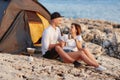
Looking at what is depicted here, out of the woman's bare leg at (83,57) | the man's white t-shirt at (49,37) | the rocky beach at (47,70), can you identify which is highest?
the man's white t-shirt at (49,37)

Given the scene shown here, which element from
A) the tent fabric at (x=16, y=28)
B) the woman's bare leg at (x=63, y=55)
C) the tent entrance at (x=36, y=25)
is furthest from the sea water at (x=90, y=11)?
the woman's bare leg at (x=63, y=55)

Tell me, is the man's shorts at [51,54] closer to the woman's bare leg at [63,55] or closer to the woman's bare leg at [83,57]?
the woman's bare leg at [63,55]

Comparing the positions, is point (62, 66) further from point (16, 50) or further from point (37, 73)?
point (16, 50)

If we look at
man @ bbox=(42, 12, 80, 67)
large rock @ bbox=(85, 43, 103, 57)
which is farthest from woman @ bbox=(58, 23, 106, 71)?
large rock @ bbox=(85, 43, 103, 57)

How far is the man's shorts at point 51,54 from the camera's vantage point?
11.4m

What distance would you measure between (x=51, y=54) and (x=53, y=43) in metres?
0.29

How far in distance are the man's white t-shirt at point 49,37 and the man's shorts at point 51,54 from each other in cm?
9

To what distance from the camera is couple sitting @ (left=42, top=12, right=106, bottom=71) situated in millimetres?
11032

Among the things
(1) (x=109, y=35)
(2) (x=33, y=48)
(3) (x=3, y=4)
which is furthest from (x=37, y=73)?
(1) (x=109, y=35)

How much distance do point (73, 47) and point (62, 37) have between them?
38 centimetres

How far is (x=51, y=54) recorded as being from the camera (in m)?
11.5

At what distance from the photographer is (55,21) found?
37.3ft

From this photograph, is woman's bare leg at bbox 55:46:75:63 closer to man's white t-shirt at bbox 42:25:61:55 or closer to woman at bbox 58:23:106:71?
woman at bbox 58:23:106:71

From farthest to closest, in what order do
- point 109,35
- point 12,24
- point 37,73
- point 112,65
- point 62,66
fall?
1. point 109,35
2. point 12,24
3. point 112,65
4. point 62,66
5. point 37,73
